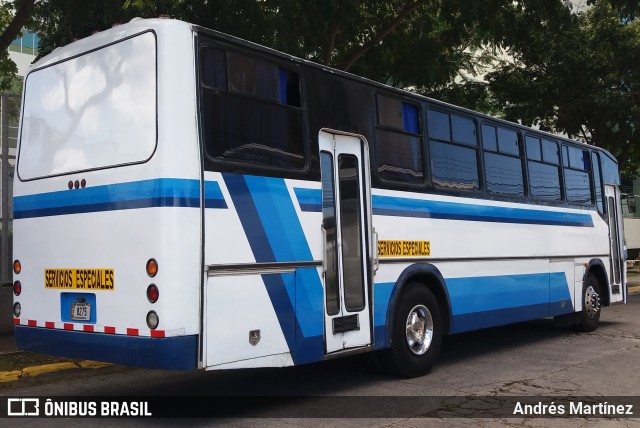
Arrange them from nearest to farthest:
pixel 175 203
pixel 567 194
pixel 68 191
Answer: pixel 175 203, pixel 68 191, pixel 567 194

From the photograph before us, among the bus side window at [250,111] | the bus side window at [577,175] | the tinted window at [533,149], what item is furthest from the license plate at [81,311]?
the bus side window at [577,175]

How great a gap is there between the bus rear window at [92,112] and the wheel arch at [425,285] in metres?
3.22

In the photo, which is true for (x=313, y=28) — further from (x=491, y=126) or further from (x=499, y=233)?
(x=499, y=233)

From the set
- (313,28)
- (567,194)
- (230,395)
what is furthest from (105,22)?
(567,194)

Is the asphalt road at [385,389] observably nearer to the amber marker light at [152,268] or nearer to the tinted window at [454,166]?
the amber marker light at [152,268]

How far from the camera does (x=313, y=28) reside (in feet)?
41.9

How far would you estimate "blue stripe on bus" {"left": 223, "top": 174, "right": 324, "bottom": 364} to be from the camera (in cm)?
581

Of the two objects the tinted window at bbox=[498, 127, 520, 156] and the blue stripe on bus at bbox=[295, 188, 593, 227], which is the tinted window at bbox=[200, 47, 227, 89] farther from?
the tinted window at bbox=[498, 127, 520, 156]

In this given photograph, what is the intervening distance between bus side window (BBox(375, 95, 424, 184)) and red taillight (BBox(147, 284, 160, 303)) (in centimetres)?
304

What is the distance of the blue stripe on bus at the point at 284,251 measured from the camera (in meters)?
5.81

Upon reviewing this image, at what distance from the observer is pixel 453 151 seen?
342 inches

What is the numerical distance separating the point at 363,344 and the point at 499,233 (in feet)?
10.8

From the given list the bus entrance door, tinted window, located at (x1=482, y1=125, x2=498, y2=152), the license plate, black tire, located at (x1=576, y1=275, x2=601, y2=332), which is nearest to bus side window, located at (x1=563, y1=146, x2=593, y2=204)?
black tire, located at (x1=576, y1=275, x2=601, y2=332)

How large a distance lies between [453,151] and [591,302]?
15.7 ft
